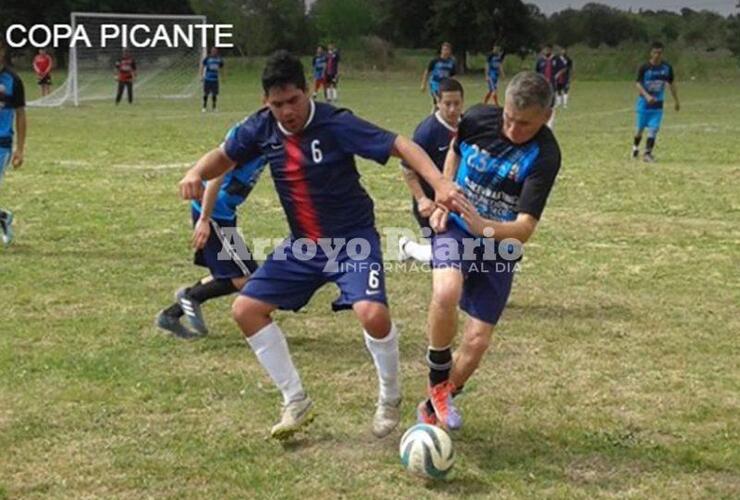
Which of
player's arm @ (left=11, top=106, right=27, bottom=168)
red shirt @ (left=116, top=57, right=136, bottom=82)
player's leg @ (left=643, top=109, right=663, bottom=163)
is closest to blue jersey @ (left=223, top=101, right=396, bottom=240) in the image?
player's arm @ (left=11, top=106, right=27, bottom=168)

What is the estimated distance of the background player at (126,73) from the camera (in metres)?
31.6

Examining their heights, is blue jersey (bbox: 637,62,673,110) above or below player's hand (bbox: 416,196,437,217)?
below

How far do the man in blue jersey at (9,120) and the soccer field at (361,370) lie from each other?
0.41 m

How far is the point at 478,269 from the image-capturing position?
17.2 feet

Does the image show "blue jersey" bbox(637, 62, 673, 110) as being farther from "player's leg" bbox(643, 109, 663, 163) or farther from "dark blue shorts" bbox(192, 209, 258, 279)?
"dark blue shorts" bbox(192, 209, 258, 279)

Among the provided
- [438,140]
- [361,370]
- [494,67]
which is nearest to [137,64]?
[494,67]

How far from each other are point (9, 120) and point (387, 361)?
6.18 meters

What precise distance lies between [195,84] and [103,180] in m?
21.5

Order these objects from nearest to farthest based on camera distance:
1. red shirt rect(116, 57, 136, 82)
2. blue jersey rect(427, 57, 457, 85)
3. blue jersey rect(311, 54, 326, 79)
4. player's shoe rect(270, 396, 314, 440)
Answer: player's shoe rect(270, 396, 314, 440) → blue jersey rect(427, 57, 457, 85) → red shirt rect(116, 57, 136, 82) → blue jersey rect(311, 54, 326, 79)

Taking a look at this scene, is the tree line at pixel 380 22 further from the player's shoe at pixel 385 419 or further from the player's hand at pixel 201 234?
the player's shoe at pixel 385 419

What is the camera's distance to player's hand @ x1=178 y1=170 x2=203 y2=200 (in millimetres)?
5121

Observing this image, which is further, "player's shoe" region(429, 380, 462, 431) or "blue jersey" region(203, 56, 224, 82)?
"blue jersey" region(203, 56, 224, 82)

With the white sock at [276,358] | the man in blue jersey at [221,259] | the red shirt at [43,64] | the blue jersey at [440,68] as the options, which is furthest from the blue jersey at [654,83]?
the red shirt at [43,64]

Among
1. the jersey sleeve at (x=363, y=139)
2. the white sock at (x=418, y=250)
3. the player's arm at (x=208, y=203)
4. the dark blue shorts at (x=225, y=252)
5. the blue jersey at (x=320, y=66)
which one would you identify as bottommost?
the blue jersey at (x=320, y=66)
